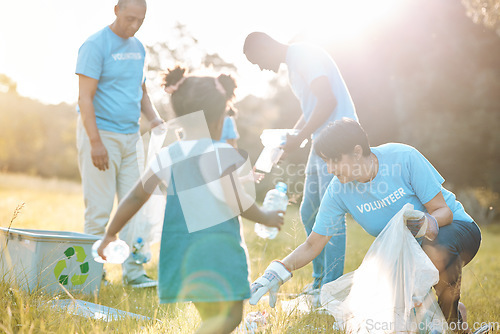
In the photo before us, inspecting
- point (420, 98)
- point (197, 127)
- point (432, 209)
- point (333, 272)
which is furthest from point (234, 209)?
point (420, 98)

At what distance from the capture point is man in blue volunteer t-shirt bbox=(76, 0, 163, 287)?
3486 mm

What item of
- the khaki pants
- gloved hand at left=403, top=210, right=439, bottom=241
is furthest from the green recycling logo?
gloved hand at left=403, top=210, right=439, bottom=241

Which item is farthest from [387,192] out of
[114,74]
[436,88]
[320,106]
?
[436,88]

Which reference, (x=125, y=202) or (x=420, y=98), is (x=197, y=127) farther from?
(x=420, y=98)

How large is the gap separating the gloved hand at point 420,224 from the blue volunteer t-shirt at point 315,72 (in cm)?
108

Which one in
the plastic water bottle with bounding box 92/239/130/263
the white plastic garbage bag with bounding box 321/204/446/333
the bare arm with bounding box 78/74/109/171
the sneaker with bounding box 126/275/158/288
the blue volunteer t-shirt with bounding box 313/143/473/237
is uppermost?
the bare arm with bounding box 78/74/109/171

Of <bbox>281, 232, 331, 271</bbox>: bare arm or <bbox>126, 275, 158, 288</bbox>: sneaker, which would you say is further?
<bbox>126, 275, 158, 288</bbox>: sneaker

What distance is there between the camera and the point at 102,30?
3.61 meters

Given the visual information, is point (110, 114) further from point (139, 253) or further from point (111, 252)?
point (111, 252)

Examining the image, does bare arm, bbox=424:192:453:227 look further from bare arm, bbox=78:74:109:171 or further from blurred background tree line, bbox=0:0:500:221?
blurred background tree line, bbox=0:0:500:221

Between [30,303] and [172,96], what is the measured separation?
131 centimetres

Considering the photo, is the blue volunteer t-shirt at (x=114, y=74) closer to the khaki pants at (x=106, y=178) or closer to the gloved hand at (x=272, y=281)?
the khaki pants at (x=106, y=178)

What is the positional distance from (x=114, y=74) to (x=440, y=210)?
8.11 feet

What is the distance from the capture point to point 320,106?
10.8 feet
